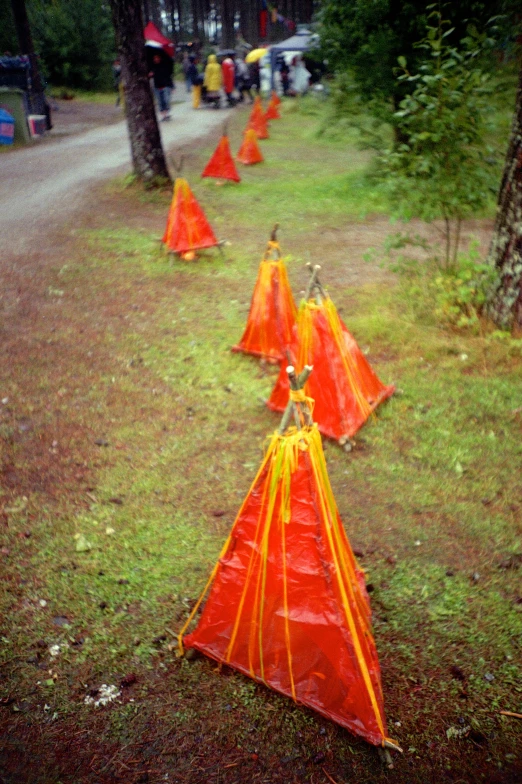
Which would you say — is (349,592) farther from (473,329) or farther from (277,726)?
(473,329)

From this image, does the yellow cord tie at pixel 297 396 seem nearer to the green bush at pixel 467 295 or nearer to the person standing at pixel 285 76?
the green bush at pixel 467 295

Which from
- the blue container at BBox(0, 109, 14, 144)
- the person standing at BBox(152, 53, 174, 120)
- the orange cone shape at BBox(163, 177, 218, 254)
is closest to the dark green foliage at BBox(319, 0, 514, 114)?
the orange cone shape at BBox(163, 177, 218, 254)

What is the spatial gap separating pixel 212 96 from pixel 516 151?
24041 millimetres

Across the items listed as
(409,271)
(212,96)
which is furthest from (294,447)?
(212,96)

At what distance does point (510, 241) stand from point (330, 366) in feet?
8.29

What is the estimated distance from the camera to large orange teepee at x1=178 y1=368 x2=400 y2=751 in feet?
8.26

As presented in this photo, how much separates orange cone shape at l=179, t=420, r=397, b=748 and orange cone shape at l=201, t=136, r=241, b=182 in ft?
39.1

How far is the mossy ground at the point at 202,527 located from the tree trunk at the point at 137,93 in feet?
16.1

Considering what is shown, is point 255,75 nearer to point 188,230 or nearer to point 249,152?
point 249,152

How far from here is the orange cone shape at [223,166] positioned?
1334cm

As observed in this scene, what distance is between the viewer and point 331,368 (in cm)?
456

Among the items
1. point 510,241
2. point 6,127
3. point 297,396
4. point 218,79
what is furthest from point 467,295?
point 218,79

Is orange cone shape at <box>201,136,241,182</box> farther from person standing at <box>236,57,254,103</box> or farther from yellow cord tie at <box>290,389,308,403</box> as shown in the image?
person standing at <box>236,57,254,103</box>

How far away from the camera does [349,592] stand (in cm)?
263
